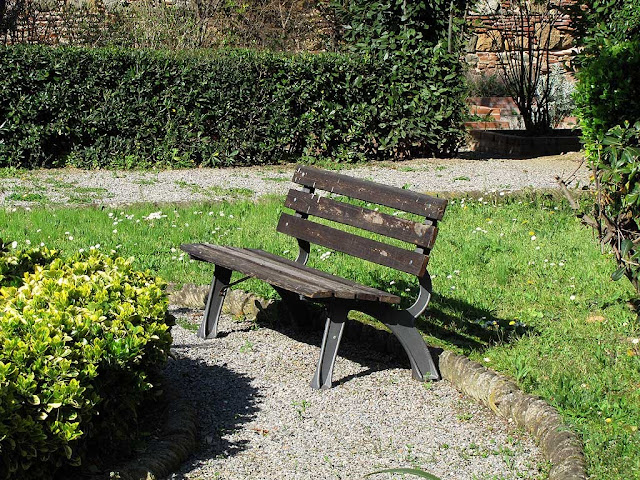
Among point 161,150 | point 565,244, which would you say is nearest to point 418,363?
point 565,244

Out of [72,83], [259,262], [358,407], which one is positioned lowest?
[358,407]

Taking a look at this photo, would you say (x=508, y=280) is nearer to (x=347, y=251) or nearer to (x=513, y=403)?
(x=347, y=251)

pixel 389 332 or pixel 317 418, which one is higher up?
pixel 389 332

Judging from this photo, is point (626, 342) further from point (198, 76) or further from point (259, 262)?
point (198, 76)

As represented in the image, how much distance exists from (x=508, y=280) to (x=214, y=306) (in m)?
1.99

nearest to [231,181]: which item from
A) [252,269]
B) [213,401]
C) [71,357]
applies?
[252,269]

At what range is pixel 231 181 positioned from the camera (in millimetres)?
10148

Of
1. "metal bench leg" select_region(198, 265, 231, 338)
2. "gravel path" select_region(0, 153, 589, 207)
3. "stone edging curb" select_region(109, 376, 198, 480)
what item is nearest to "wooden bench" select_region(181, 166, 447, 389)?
"metal bench leg" select_region(198, 265, 231, 338)

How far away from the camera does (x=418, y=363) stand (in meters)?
4.57

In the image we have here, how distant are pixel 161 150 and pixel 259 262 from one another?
653cm

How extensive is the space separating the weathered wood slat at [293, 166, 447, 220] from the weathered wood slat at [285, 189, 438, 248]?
7 cm

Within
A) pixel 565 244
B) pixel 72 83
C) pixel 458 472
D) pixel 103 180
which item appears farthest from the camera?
pixel 72 83

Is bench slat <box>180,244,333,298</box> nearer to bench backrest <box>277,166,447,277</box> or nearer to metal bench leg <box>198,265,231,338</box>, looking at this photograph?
metal bench leg <box>198,265,231,338</box>

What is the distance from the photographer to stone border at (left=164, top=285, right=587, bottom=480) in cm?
346
